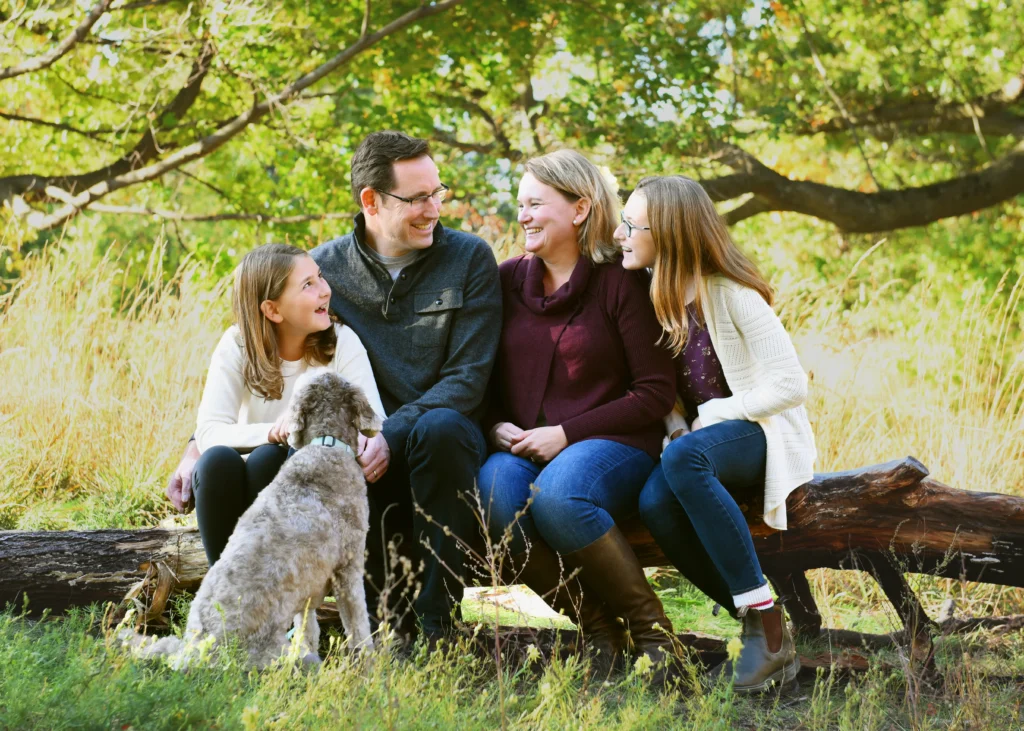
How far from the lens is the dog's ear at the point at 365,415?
11.8 feet

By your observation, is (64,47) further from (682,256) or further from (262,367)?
(682,256)

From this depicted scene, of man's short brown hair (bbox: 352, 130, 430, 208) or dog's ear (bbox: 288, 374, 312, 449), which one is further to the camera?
man's short brown hair (bbox: 352, 130, 430, 208)

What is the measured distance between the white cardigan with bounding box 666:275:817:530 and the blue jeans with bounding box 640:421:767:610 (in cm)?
7

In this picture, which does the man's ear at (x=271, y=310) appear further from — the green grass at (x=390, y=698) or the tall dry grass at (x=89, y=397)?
the tall dry grass at (x=89, y=397)

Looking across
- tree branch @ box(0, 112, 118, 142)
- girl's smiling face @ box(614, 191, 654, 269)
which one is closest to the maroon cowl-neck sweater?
girl's smiling face @ box(614, 191, 654, 269)

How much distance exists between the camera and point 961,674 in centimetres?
Result: 366

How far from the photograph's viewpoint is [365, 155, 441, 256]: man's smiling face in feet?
13.9

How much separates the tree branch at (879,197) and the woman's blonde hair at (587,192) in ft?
25.6

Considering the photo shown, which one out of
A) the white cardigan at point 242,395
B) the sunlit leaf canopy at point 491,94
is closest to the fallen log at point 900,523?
the white cardigan at point 242,395

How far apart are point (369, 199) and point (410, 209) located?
21 centimetres

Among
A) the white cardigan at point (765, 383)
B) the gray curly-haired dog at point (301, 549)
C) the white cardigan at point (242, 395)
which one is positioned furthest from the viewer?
the white cardigan at point (242, 395)

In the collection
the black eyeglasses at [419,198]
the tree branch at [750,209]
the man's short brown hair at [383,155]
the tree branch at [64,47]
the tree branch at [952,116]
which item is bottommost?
the tree branch at [750,209]

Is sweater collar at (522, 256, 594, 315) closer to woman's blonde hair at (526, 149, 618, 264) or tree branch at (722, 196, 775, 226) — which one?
woman's blonde hair at (526, 149, 618, 264)

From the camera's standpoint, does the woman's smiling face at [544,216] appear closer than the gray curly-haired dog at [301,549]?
No
